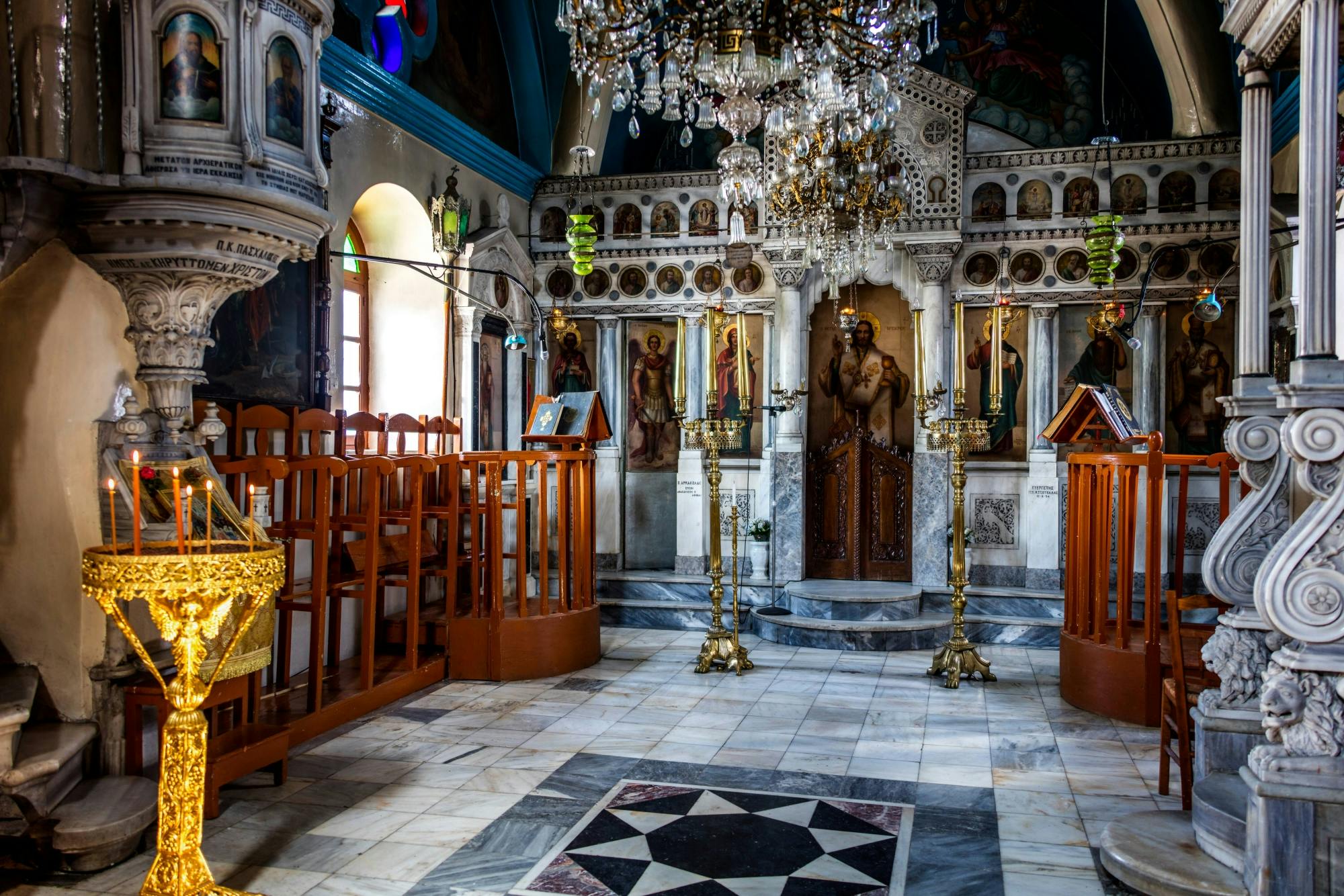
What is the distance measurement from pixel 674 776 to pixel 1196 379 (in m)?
7.04

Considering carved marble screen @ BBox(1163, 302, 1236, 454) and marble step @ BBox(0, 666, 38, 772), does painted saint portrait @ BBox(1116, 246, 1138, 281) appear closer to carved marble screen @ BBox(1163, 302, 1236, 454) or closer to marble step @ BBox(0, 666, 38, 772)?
carved marble screen @ BBox(1163, 302, 1236, 454)

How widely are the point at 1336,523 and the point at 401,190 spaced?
7281 mm

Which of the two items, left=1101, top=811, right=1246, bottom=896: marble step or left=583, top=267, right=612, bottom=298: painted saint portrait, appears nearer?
left=1101, top=811, right=1246, bottom=896: marble step

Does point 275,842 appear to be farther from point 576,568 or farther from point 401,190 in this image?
point 401,190

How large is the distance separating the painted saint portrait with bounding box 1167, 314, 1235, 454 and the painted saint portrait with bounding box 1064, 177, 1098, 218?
4.01 feet

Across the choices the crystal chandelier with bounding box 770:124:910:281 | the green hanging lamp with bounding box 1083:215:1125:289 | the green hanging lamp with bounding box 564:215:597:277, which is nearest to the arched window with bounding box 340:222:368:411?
the green hanging lamp with bounding box 564:215:597:277

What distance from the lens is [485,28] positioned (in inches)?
404

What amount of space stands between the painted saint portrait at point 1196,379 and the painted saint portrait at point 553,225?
6.09 meters

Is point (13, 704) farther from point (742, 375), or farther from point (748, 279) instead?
point (748, 279)

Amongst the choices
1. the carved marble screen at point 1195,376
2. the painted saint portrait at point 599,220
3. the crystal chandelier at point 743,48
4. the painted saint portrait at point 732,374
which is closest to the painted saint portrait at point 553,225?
the painted saint portrait at point 599,220

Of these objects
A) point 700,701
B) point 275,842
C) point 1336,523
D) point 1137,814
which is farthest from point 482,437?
point 1336,523

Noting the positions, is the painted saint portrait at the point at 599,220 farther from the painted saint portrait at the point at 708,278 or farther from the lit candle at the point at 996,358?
the lit candle at the point at 996,358

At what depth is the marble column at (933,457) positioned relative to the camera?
10094mm

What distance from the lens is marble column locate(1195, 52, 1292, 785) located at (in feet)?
13.4
